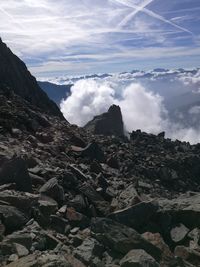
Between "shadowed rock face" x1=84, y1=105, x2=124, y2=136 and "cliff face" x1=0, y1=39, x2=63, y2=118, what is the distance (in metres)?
11.6

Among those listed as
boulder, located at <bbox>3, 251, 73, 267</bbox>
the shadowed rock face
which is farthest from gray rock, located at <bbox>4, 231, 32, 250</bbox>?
the shadowed rock face

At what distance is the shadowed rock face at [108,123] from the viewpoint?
7706cm

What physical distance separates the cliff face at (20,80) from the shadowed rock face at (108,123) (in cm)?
1161

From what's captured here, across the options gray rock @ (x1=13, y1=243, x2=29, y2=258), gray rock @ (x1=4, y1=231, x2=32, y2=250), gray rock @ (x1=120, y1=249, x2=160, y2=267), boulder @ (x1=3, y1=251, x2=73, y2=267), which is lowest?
gray rock @ (x1=120, y1=249, x2=160, y2=267)

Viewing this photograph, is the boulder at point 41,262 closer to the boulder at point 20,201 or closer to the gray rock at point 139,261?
the gray rock at point 139,261

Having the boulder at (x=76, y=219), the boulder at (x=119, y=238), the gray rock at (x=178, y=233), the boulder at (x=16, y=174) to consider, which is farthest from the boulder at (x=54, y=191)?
the gray rock at (x=178, y=233)

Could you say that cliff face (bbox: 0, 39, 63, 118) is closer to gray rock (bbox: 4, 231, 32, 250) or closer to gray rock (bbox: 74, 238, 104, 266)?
gray rock (bbox: 74, 238, 104, 266)

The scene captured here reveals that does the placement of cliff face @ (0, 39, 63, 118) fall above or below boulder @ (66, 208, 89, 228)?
above

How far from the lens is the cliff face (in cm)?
6103

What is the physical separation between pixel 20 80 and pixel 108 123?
2217 centimetres

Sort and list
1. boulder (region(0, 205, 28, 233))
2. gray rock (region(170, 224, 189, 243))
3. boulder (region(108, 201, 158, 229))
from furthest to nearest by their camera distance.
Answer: boulder (region(108, 201, 158, 229)) → gray rock (region(170, 224, 189, 243)) → boulder (region(0, 205, 28, 233))

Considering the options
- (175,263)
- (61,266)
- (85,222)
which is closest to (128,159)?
(85,222)

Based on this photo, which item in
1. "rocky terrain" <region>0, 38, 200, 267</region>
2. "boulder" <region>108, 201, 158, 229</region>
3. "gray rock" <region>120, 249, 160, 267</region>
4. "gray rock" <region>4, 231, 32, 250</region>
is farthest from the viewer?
"boulder" <region>108, 201, 158, 229</region>

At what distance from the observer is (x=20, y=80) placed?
64812mm
